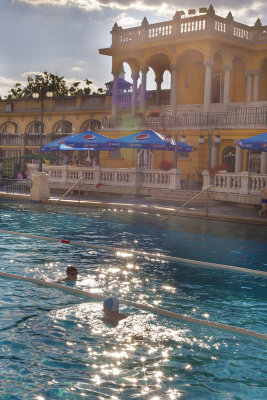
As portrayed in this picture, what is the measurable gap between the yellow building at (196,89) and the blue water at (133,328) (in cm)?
1667

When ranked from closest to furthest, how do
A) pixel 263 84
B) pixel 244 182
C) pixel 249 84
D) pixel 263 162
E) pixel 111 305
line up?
pixel 111 305 → pixel 244 182 → pixel 263 162 → pixel 249 84 → pixel 263 84

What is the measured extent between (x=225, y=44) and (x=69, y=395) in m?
30.1

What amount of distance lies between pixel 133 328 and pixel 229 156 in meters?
25.5

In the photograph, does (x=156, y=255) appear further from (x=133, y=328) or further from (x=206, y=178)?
(x=206, y=178)

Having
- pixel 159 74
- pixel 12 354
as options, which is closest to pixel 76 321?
pixel 12 354

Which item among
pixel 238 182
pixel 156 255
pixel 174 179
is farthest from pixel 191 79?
pixel 156 255

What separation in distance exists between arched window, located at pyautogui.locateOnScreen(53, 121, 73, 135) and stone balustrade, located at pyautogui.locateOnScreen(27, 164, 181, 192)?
1561 centimetres

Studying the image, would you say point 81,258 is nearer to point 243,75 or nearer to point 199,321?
point 199,321

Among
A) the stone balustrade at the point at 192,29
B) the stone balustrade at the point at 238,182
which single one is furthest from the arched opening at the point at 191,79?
the stone balustrade at the point at 238,182

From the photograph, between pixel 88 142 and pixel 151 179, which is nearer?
pixel 151 179

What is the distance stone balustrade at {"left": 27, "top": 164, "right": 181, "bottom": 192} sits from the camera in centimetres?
2730

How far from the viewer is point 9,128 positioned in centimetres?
5219

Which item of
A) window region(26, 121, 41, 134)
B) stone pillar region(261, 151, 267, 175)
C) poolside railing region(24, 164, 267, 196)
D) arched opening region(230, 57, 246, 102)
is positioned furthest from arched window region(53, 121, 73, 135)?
stone pillar region(261, 151, 267, 175)

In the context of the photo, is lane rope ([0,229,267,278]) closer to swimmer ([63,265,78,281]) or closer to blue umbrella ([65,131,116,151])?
swimmer ([63,265,78,281])
